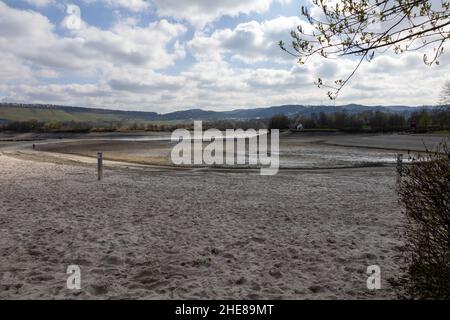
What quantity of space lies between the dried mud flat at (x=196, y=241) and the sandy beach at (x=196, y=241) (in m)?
0.02

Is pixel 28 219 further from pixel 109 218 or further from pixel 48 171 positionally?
pixel 48 171

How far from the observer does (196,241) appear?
806 centimetres

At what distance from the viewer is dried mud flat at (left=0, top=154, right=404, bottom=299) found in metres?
5.65

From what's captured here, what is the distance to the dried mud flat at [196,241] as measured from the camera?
222 inches

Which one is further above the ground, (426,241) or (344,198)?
(426,241)

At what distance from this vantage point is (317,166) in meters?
26.4

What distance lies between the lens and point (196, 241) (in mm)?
8062

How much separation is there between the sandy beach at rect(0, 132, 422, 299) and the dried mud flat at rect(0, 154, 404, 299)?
0.07 ft
